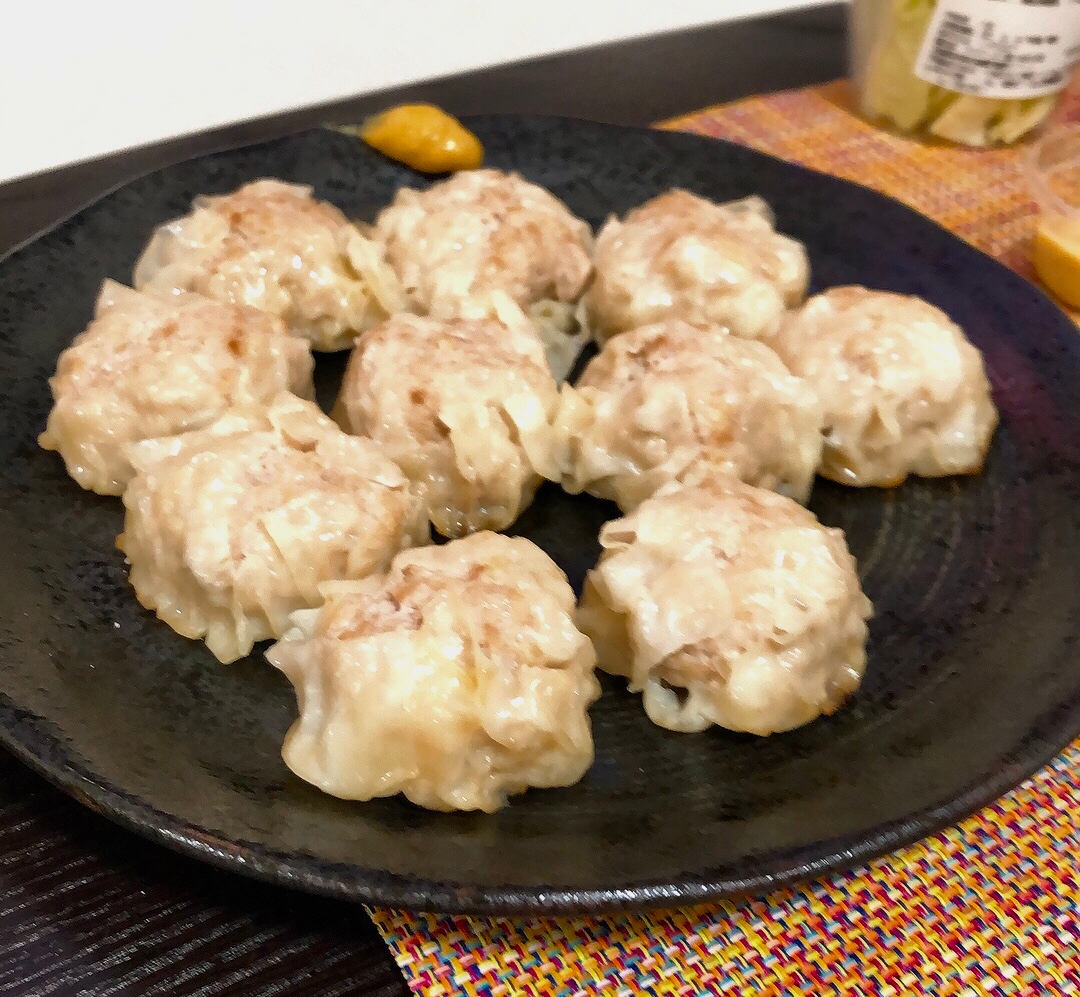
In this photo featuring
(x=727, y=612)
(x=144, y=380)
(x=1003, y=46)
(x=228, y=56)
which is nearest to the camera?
(x=727, y=612)

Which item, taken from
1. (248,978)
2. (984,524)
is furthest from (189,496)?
(984,524)

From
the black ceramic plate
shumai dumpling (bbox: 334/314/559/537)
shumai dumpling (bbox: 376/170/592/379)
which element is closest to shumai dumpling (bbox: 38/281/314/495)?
the black ceramic plate

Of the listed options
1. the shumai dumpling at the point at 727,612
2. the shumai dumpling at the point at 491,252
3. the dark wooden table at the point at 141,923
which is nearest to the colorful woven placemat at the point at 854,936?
the dark wooden table at the point at 141,923

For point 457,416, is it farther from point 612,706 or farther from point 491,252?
point 612,706

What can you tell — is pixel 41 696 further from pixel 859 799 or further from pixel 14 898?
pixel 859 799

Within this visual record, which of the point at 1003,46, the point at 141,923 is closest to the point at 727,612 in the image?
the point at 141,923
